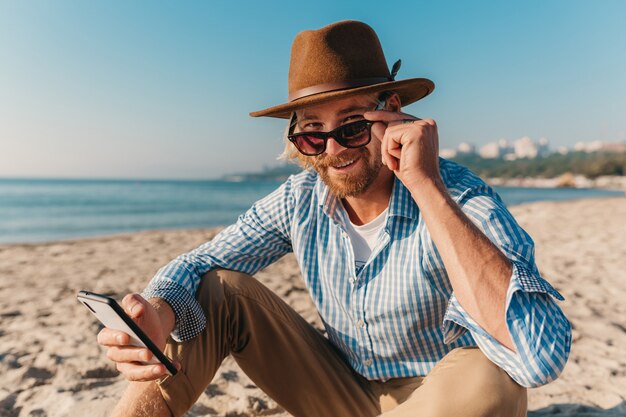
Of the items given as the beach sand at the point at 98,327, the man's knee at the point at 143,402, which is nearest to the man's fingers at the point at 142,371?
the man's knee at the point at 143,402

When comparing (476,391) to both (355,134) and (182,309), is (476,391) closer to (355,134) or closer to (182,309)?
(182,309)

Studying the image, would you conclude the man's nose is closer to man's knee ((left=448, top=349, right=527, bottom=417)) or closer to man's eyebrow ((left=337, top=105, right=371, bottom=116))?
man's eyebrow ((left=337, top=105, right=371, bottom=116))

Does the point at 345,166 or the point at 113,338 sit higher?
the point at 345,166

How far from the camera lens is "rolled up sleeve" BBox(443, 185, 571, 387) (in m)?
1.34

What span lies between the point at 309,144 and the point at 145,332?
1130 millimetres

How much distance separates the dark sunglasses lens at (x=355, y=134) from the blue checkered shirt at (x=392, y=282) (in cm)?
25

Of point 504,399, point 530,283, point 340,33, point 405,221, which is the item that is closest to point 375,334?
point 405,221

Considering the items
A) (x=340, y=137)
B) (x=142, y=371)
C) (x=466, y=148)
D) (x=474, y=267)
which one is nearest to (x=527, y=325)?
(x=474, y=267)

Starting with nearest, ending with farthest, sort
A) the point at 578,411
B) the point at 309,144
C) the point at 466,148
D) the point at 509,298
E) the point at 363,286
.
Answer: the point at 509,298, the point at 363,286, the point at 309,144, the point at 578,411, the point at 466,148

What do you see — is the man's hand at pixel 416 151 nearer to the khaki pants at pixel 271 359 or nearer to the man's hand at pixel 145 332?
the khaki pants at pixel 271 359

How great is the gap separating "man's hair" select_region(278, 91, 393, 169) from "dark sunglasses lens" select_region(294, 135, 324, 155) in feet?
0.38

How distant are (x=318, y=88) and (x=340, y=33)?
32 cm

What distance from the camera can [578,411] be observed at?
2.55 m

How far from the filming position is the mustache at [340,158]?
2176 millimetres
